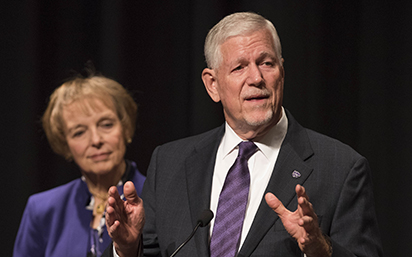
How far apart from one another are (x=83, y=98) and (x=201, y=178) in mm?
1130

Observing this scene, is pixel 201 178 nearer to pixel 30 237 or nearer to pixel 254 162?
pixel 254 162

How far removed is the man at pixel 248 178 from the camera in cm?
149

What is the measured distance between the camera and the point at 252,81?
1674mm

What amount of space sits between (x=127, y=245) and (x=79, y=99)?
1.31m

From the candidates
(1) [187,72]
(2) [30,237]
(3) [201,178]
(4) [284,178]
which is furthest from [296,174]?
(2) [30,237]

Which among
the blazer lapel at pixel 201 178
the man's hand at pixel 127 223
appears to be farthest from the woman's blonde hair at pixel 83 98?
the man's hand at pixel 127 223

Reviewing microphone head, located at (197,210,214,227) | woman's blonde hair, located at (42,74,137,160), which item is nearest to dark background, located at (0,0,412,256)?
woman's blonde hair, located at (42,74,137,160)

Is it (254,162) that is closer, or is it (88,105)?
(254,162)

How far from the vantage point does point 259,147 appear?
1744 mm

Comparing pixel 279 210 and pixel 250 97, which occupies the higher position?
pixel 250 97

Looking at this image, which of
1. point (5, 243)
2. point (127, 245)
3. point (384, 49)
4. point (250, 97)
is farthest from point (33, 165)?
point (384, 49)

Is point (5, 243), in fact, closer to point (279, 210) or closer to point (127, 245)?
point (127, 245)

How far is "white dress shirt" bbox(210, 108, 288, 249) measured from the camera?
1.66m

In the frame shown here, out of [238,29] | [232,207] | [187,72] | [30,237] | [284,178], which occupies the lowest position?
[30,237]
